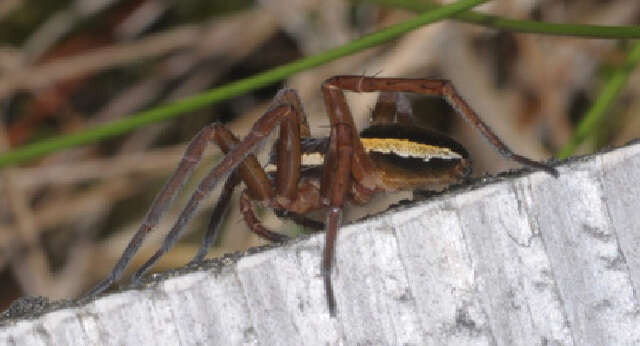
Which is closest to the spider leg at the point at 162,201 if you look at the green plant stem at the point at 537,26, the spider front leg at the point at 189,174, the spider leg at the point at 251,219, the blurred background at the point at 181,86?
the spider front leg at the point at 189,174

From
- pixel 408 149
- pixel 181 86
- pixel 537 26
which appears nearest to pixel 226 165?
pixel 408 149

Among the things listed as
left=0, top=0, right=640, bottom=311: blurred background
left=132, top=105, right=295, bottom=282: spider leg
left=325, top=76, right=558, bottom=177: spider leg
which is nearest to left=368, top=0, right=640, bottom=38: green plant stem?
left=325, top=76, right=558, bottom=177: spider leg

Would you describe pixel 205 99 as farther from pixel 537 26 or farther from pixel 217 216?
pixel 537 26

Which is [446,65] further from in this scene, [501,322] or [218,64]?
[501,322]

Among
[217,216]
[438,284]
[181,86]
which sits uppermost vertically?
[181,86]

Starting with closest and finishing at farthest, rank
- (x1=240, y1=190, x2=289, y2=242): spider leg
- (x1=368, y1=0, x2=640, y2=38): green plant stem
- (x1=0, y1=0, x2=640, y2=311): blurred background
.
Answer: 1. (x1=368, y1=0, x2=640, y2=38): green plant stem
2. (x1=240, y1=190, x2=289, y2=242): spider leg
3. (x1=0, y1=0, x2=640, y2=311): blurred background

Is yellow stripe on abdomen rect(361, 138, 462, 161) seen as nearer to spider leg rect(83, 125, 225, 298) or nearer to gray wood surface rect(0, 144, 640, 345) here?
spider leg rect(83, 125, 225, 298)

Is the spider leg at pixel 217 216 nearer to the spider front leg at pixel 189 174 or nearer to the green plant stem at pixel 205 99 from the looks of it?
the spider front leg at pixel 189 174
